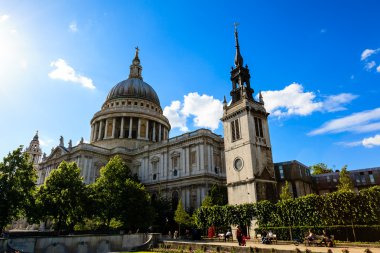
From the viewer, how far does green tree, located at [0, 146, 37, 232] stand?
28.3 meters

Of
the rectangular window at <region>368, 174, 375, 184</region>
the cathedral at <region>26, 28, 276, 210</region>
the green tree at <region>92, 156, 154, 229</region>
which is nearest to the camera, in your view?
the green tree at <region>92, 156, 154, 229</region>

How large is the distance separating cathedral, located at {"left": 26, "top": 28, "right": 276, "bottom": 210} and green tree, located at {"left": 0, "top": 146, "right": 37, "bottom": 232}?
22.7m

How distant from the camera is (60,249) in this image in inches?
899

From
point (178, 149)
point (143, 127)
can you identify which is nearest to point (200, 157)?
point (178, 149)

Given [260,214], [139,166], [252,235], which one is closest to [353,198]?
[260,214]

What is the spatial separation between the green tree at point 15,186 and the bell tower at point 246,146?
926 inches

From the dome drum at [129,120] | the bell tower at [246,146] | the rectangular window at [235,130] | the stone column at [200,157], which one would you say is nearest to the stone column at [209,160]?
the stone column at [200,157]

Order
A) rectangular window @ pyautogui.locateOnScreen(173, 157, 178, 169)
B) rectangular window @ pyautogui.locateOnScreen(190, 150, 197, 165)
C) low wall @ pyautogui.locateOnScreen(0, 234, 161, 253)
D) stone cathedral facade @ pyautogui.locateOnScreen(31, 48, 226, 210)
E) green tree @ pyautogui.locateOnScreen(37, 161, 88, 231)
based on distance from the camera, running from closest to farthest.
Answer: low wall @ pyautogui.locateOnScreen(0, 234, 161, 253), green tree @ pyautogui.locateOnScreen(37, 161, 88, 231), stone cathedral facade @ pyautogui.locateOnScreen(31, 48, 226, 210), rectangular window @ pyautogui.locateOnScreen(190, 150, 197, 165), rectangular window @ pyautogui.locateOnScreen(173, 157, 178, 169)

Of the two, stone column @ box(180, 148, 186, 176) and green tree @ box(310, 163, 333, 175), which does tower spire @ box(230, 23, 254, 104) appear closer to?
stone column @ box(180, 148, 186, 176)

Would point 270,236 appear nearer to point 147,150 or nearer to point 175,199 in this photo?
point 175,199

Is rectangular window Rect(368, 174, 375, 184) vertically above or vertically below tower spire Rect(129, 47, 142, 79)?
below

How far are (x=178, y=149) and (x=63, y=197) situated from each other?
24.2 meters

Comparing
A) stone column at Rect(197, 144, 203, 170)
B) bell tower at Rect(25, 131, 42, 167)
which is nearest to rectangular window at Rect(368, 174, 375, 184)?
stone column at Rect(197, 144, 203, 170)

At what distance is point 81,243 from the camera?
23953 millimetres
